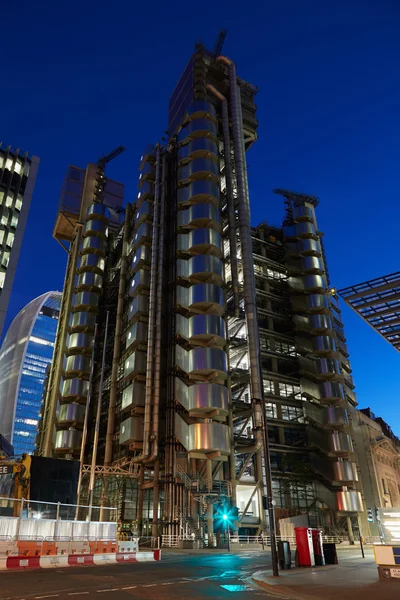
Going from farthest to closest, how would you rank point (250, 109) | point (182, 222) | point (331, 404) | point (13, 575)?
point (250, 109) < point (331, 404) < point (182, 222) < point (13, 575)

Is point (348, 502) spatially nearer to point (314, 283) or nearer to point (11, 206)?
point (314, 283)

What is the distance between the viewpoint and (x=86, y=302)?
7462cm

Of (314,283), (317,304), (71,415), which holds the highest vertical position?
(314,283)

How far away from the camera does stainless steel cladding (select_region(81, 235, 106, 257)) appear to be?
258ft

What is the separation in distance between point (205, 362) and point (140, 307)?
14372 millimetres

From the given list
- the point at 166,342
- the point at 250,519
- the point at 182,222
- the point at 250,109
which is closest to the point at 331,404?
the point at 250,519

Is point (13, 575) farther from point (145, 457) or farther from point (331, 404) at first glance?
point (331, 404)

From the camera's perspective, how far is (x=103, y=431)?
69.9 metres

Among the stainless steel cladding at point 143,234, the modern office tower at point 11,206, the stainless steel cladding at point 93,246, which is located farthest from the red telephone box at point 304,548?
the stainless steel cladding at point 93,246

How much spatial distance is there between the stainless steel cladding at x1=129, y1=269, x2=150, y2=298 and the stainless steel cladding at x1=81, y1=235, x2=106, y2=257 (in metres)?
18.9

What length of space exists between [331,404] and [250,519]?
62.5 ft

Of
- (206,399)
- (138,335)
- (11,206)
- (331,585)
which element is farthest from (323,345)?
(331,585)

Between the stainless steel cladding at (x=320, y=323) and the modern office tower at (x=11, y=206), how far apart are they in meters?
42.8

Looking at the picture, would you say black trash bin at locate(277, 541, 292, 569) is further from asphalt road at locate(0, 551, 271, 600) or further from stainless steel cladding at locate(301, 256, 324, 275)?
stainless steel cladding at locate(301, 256, 324, 275)
